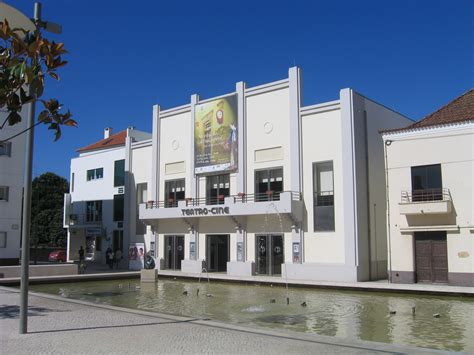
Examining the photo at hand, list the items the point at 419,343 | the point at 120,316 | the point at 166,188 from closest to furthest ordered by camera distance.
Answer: the point at 419,343
the point at 120,316
the point at 166,188

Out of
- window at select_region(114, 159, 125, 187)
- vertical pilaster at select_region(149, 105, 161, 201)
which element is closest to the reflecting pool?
vertical pilaster at select_region(149, 105, 161, 201)

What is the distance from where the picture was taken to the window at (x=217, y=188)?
34844 mm

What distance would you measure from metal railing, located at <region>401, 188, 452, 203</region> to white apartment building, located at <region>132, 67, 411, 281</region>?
327cm

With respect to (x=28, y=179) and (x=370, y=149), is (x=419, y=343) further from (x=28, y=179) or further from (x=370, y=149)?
(x=370, y=149)

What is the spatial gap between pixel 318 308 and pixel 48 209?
57240 millimetres

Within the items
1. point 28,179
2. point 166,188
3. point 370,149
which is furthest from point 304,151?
point 28,179

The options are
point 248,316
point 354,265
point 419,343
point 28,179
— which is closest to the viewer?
point 28,179

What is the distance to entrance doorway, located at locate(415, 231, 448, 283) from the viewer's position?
82.0 ft

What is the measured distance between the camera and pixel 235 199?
33250 millimetres

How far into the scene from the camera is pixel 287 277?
2995cm

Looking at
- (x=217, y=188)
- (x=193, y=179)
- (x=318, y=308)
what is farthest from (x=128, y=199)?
(x=318, y=308)

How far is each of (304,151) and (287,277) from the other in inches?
298

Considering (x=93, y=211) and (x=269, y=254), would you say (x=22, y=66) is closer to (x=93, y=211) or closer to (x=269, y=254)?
(x=269, y=254)

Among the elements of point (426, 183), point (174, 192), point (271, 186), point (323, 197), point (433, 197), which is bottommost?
point (433, 197)
